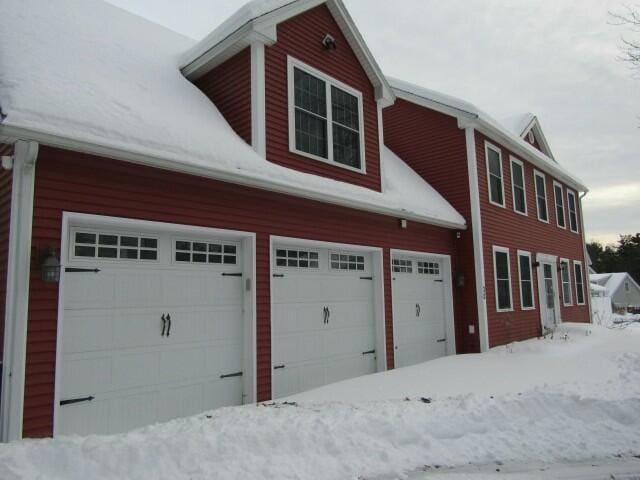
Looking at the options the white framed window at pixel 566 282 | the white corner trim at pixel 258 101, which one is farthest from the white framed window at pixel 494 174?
the white corner trim at pixel 258 101

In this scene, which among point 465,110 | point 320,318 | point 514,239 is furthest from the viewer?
point 514,239

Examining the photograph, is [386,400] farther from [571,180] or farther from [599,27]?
[571,180]

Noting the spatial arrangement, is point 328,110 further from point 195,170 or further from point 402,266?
point 195,170

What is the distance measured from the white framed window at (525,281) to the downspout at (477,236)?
8.57ft

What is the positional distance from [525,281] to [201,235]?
33.7 ft

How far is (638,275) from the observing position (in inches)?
2095

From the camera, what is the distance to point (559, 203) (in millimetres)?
17125

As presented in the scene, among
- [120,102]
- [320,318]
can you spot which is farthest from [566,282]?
[120,102]

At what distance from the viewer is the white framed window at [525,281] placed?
1344cm

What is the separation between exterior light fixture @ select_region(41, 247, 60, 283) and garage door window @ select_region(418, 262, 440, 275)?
7488mm

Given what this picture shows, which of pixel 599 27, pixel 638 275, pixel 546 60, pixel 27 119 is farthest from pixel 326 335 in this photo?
pixel 638 275

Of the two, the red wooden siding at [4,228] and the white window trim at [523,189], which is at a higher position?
the white window trim at [523,189]

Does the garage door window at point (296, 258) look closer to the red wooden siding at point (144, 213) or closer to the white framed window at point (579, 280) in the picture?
the red wooden siding at point (144, 213)

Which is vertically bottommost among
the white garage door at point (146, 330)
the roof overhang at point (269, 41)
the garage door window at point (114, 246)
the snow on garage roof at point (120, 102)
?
the white garage door at point (146, 330)
